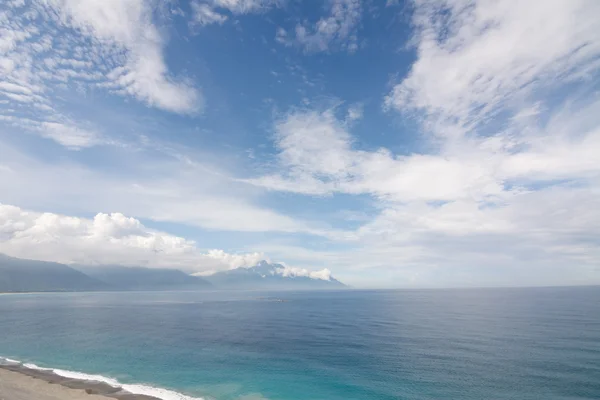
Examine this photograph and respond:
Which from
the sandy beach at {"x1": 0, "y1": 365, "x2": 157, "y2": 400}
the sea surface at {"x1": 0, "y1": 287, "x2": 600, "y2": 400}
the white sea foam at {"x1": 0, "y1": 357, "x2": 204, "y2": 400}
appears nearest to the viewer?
the sandy beach at {"x1": 0, "y1": 365, "x2": 157, "y2": 400}

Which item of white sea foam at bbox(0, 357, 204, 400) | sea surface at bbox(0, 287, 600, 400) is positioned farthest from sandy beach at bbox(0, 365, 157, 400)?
sea surface at bbox(0, 287, 600, 400)

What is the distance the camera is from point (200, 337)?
94812mm

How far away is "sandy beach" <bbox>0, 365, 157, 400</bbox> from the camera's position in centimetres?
4600

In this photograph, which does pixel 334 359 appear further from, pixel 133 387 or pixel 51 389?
pixel 51 389

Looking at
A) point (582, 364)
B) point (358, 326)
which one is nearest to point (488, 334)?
point (582, 364)

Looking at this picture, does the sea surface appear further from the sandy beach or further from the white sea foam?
the sandy beach

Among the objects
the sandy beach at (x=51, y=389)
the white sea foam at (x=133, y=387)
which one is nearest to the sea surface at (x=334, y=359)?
the white sea foam at (x=133, y=387)

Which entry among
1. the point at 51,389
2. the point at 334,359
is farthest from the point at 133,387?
the point at 334,359

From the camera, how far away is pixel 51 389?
49.0 m

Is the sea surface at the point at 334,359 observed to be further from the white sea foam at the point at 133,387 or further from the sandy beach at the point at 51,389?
the sandy beach at the point at 51,389

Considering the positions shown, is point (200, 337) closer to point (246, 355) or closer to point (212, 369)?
point (246, 355)

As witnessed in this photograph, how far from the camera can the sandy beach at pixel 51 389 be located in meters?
46.0

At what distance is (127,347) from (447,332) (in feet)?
309

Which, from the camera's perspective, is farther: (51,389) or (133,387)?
(133,387)
